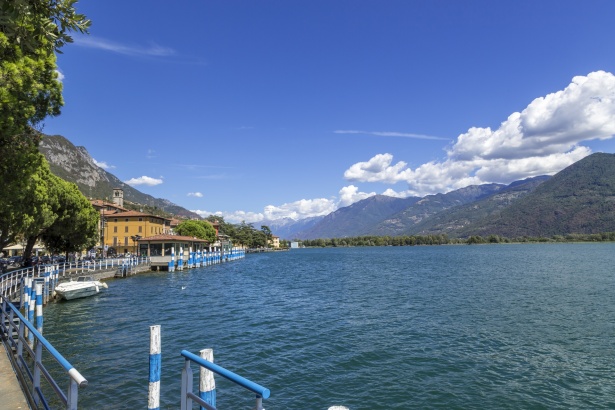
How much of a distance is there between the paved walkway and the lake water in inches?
119

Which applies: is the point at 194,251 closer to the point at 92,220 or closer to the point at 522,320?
the point at 92,220

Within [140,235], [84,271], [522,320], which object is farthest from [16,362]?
[140,235]

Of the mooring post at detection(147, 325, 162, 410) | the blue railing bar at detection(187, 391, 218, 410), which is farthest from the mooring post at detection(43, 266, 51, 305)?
the blue railing bar at detection(187, 391, 218, 410)

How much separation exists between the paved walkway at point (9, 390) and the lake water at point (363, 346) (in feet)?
9.88

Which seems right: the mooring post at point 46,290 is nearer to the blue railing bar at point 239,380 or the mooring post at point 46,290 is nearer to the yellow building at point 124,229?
the blue railing bar at point 239,380

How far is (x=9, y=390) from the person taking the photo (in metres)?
8.77

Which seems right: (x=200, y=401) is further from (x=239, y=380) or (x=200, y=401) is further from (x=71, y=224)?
(x=71, y=224)

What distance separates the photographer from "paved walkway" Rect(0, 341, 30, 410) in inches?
311

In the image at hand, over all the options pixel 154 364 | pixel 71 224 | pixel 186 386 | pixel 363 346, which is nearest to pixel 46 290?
pixel 71 224

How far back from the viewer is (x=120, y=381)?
14398 millimetres

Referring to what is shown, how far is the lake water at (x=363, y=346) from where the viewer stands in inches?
532

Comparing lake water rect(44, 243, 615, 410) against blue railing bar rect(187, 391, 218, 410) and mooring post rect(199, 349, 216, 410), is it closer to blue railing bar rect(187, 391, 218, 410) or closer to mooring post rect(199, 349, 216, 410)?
mooring post rect(199, 349, 216, 410)

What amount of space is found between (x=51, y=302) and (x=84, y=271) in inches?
585

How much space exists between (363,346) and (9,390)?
14.1 meters
